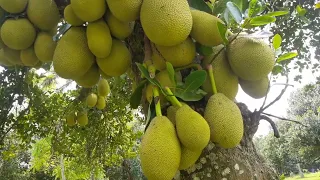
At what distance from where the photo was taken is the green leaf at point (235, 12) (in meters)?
0.79

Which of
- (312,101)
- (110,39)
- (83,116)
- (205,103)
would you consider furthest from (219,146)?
(312,101)

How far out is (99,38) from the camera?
0.93m

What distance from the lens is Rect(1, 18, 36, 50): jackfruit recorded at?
1071mm

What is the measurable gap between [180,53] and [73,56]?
1.05 feet

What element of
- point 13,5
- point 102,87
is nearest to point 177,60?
point 13,5

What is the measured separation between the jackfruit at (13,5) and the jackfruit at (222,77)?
2.09 feet

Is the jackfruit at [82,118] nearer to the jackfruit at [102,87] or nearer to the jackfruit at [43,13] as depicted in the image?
the jackfruit at [102,87]

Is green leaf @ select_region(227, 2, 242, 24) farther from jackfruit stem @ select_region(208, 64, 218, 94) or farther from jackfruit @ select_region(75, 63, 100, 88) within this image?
jackfruit @ select_region(75, 63, 100, 88)

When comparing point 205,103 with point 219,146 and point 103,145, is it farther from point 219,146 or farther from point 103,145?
point 103,145

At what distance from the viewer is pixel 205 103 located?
0.85 meters

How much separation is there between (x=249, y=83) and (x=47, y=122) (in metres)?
1.69

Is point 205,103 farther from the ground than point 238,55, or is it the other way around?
point 238,55

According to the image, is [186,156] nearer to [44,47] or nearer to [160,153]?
[160,153]

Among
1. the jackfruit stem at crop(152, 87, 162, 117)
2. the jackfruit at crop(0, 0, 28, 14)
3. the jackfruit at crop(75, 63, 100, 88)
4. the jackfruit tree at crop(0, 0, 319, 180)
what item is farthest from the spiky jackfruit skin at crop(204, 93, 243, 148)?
the jackfruit at crop(0, 0, 28, 14)
